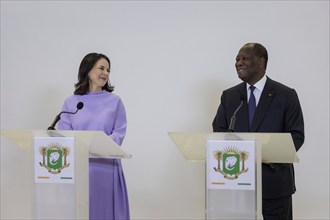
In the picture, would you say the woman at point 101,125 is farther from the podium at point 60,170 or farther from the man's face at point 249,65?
the man's face at point 249,65

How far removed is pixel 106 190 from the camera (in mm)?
2893

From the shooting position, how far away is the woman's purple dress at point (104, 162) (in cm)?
287

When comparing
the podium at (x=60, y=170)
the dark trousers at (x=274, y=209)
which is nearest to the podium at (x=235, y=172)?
the podium at (x=60, y=170)

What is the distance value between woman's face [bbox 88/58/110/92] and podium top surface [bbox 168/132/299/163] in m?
1.05

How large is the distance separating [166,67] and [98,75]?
1036 millimetres

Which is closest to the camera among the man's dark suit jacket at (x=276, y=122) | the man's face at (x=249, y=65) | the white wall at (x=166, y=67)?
the man's dark suit jacket at (x=276, y=122)

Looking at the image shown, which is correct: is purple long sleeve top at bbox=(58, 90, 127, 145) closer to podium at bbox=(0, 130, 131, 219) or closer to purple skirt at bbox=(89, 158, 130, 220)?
purple skirt at bbox=(89, 158, 130, 220)

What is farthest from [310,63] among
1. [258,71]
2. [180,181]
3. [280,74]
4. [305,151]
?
[180,181]

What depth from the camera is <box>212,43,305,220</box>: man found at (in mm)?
2633

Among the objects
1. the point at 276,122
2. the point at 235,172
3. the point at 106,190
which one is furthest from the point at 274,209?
the point at 106,190

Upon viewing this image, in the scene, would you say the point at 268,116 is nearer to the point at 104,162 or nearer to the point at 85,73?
the point at 104,162

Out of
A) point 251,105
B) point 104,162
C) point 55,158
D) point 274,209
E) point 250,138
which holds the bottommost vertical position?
point 274,209

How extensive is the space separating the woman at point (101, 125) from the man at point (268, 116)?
0.66m

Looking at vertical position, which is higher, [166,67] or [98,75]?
[166,67]
